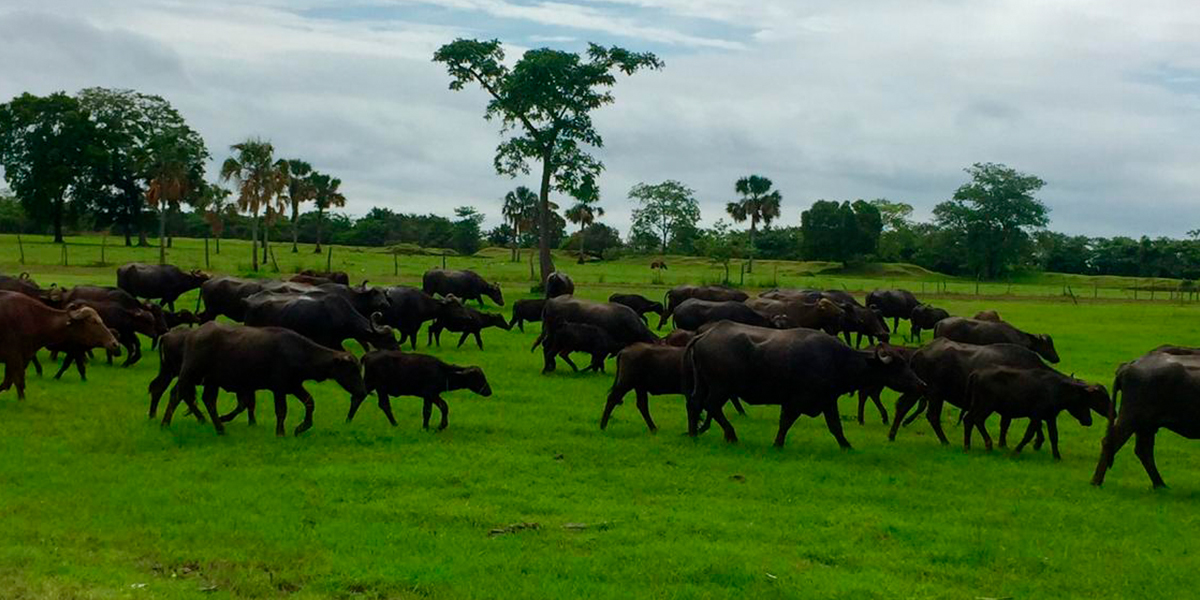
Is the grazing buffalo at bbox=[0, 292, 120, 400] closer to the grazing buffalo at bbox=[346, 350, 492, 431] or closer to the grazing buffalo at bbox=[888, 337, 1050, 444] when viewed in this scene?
the grazing buffalo at bbox=[346, 350, 492, 431]

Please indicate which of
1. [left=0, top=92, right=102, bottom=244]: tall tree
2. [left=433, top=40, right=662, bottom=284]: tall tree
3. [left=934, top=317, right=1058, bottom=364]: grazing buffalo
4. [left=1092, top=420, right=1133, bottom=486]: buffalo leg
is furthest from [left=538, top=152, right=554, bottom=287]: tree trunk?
[left=0, top=92, right=102, bottom=244]: tall tree

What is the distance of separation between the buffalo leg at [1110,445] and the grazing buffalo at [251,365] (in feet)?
33.1

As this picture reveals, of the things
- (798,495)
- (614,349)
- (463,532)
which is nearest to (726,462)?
(798,495)

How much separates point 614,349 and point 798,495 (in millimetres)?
10032

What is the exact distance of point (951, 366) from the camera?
17438 millimetres

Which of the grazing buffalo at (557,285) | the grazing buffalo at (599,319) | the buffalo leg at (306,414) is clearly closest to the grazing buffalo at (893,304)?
the grazing buffalo at (557,285)

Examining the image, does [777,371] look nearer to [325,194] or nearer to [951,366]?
[951,366]

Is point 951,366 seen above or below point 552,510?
above

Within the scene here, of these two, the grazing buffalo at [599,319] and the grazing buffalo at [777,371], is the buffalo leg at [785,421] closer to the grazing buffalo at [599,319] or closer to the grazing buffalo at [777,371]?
the grazing buffalo at [777,371]

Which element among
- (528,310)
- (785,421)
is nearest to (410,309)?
(528,310)

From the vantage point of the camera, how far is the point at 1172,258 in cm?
10869

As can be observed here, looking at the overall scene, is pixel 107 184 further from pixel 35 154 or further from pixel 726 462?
pixel 726 462

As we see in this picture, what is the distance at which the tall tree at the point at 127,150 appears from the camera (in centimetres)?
8806

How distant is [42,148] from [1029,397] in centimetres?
8476
